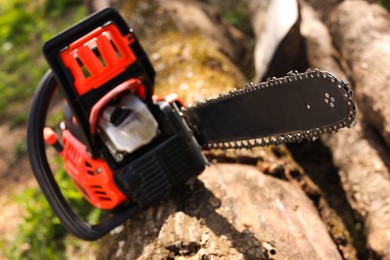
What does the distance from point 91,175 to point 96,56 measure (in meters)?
0.58

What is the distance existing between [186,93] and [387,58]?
3.75 ft

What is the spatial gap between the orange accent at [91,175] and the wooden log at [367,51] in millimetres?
1353

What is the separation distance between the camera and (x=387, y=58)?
2.51m

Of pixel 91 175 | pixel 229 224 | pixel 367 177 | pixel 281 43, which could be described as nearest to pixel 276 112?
pixel 229 224

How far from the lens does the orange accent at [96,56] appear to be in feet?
6.79

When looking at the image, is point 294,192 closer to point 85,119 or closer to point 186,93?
point 186,93

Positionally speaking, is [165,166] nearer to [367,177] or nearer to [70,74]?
[70,74]

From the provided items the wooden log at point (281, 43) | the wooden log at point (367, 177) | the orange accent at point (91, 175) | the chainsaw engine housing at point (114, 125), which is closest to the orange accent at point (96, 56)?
the chainsaw engine housing at point (114, 125)

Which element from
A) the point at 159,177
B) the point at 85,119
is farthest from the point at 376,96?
the point at 85,119

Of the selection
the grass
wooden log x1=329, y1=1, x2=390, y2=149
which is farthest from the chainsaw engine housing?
the grass

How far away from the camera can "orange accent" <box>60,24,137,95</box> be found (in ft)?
6.79

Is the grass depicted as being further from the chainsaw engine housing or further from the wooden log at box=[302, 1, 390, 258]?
the wooden log at box=[302, 1, 390, 258]

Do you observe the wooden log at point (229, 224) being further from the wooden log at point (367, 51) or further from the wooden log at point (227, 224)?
the wooden log at point (367, 51)

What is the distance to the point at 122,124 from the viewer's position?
6.98 ft
